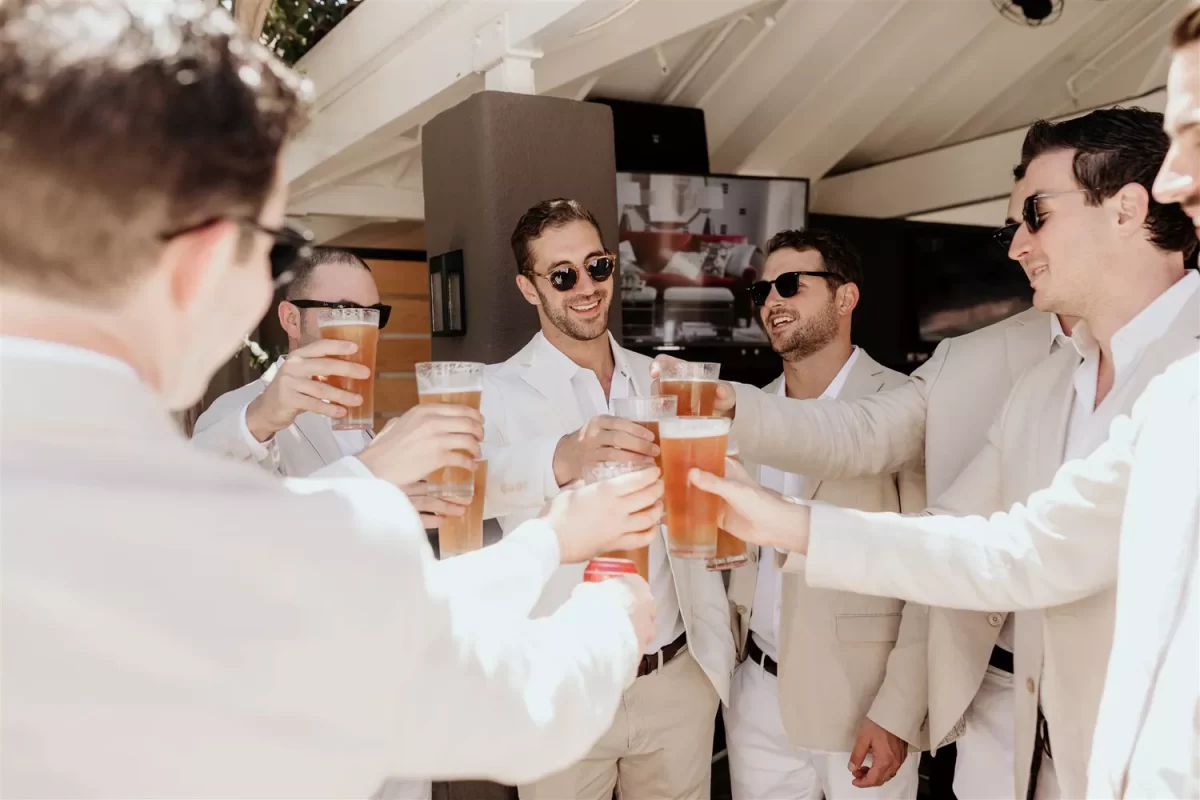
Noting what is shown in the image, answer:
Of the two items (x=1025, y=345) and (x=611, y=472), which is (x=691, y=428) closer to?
(x=611, y=472)

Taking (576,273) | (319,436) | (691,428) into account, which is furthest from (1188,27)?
(319,436)

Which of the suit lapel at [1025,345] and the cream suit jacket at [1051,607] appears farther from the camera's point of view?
the suit lapel at [1025,345]

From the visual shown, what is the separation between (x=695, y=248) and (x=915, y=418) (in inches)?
190

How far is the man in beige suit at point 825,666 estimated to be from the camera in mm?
2660

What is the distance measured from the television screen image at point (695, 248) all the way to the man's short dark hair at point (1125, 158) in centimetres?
502

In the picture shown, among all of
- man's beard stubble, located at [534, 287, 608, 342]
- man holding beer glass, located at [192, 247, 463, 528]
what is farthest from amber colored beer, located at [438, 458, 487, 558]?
man's beard stubble, located at [534, 287, 608, 342]

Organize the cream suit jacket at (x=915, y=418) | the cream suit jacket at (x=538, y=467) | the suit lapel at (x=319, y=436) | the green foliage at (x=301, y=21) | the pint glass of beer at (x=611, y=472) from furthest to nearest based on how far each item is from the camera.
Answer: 1. the green foliage at (x=301, y=21)
2. the suit lapel at (x=319, y=436)
3. the cream suit jacket at (x=915, y=418)
4. the cream suit jacket at (x=538, y=467)
5. the pint glass of beer at (x=611, y=472)

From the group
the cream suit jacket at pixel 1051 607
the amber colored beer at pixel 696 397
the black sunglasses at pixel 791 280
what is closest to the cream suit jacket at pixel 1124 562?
the cream suit jacket at pixel 1051 607

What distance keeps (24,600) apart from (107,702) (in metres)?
0.12

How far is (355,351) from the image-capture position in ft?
6.95

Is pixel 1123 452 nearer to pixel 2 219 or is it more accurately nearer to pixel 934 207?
pixel 2 219

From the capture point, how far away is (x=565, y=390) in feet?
9.71

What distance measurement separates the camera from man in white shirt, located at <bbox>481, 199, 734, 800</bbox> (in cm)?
247

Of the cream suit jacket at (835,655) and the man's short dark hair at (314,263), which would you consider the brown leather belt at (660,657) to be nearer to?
the cream suit jacket at (835,655)
